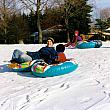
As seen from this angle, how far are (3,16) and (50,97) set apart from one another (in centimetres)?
3502

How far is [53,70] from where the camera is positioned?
8773 mm

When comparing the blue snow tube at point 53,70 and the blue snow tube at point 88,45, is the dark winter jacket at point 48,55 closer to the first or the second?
the blue snow tube at point 53,70

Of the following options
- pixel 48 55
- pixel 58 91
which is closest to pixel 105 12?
pixel 48 55

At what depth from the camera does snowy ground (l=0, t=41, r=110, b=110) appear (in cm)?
588

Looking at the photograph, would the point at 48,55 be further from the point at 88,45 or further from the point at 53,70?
the point at 88,45

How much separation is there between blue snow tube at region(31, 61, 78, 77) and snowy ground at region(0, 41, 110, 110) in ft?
0.51

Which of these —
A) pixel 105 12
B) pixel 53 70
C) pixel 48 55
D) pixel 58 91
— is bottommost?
pixel 58 91

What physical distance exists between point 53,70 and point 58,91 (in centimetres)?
188

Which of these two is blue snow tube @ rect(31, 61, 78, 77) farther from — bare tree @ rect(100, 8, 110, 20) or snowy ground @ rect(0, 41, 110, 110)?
bare tree @ rect(100, 8, 110, 20)

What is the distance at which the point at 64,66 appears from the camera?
8.99 metres

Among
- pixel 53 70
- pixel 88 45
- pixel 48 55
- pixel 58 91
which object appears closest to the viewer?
pixel 58 91

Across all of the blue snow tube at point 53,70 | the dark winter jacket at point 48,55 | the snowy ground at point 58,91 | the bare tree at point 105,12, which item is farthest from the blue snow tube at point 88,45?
the bare tree at point 105,12

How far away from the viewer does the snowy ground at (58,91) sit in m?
5.88

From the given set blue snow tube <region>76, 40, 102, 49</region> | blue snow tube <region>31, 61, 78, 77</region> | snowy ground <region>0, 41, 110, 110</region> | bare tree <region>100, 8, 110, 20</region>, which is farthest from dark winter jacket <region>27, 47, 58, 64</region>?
bare tree <region>100, 8, 110, 20</region>
